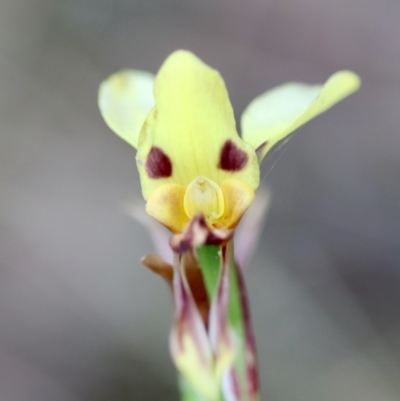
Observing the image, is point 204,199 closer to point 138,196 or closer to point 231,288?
point 231,288

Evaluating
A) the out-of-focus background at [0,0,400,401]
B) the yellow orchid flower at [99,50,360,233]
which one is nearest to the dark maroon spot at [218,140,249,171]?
the yellow orchid flower at [99,50,360,233]

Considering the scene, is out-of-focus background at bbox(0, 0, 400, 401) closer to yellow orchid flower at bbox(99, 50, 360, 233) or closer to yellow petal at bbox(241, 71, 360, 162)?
yellow petal at bbox(241, 71, 360, 162)

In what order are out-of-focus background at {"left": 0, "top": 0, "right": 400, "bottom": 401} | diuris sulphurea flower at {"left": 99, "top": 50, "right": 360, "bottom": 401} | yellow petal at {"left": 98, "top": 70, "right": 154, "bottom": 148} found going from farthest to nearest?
Result: out-of-focus background at {"left": 0, "top": 0, "right": 400, "bottom": 401} → yellow petal at {"left": 98, "top": 70, "right": 154, "bottom": 148} → diuris sulphurea flower at {"left": 99, "top": 50, "right": 360, "bottom": 401}

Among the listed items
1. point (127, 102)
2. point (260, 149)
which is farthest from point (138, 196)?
point (260, 149)

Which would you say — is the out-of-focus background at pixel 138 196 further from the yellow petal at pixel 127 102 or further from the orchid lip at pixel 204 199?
the orchid lip at pixel 204 199

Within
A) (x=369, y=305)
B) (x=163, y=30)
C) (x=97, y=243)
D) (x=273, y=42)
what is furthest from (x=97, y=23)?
(x=369, y=305)
